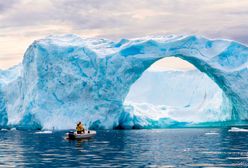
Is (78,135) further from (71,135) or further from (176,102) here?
(176,102)

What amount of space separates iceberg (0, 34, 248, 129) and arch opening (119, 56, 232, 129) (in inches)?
210

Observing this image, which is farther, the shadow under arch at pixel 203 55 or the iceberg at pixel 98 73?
the shadow under arch at pixel 203 55

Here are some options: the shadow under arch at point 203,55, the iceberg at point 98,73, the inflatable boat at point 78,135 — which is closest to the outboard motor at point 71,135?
the inflatable boat at point 78,135

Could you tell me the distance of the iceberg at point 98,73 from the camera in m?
46.0

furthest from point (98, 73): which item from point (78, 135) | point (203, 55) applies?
point (78, 135)

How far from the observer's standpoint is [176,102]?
71625 mm

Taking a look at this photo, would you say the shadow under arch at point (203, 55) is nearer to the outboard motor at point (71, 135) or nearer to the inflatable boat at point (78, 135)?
the inflatable boat at point (78, 135)

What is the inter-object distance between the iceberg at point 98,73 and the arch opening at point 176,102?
5.35 metres

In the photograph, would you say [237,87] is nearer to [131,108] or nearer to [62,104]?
[131,108]

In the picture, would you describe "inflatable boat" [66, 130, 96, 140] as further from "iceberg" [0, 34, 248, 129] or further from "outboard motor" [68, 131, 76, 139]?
"iceberg" [0, 34, 248, 129]

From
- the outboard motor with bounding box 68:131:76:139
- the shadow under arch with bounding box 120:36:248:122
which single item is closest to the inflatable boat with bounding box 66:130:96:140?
the outboard motor with bounding box 68:131:76:139

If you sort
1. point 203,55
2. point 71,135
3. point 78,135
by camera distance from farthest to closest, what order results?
point 203,55 < point 78,135 < point 71,135

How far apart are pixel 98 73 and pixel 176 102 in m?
27.6

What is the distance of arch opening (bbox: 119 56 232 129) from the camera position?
56.2 m
